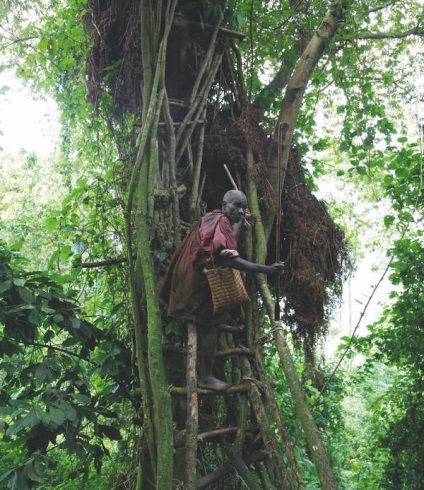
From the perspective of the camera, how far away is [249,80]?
5.34 meters

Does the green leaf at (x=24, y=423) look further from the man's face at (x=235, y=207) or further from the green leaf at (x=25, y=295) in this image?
the man's face at (x=235, y=207)

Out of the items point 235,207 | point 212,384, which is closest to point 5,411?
point 212,384

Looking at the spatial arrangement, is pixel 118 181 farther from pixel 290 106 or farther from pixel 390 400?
pixel 390 400

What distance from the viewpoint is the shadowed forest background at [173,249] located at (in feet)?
10.8

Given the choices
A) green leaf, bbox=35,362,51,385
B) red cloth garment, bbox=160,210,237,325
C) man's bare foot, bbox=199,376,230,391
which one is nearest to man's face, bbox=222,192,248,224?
red cloth garment, bbox=160,210,237,325

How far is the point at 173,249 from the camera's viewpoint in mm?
3799

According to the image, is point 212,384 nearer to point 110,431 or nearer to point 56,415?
point 110,431

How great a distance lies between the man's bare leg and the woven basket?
24cm

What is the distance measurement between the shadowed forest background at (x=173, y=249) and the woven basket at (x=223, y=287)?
0.32 m

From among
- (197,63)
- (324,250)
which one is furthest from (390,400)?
(197,63)

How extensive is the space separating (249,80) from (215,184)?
136 cm

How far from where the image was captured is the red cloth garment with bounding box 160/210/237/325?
3.30 meters

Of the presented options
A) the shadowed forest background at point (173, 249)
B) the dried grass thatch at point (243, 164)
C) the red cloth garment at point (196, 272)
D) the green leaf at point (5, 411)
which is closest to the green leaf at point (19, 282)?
the shadowed forest background at point (173, 249)

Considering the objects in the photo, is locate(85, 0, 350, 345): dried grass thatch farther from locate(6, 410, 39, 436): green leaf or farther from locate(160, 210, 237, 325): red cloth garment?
locate(6, 410, 39, 436): green leaf
